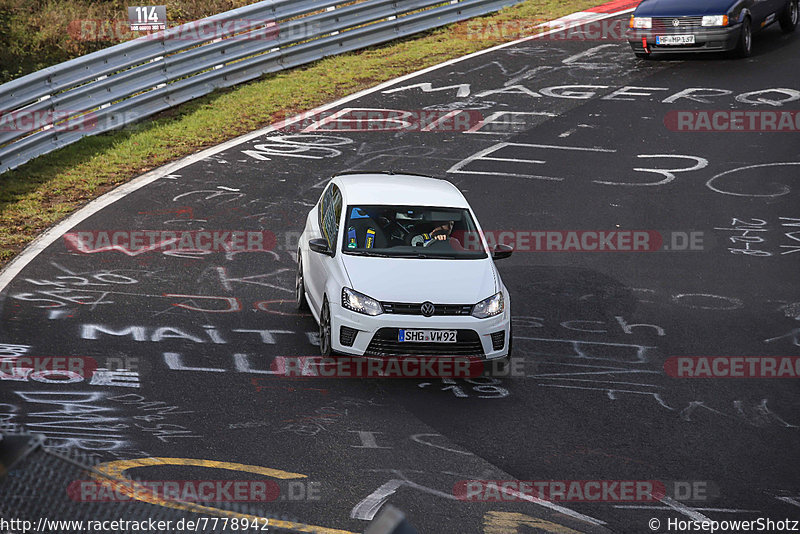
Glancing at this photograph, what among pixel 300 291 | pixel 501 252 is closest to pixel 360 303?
pixel 501 252

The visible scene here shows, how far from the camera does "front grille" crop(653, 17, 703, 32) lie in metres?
20.0

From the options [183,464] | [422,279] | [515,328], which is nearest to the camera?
[183,464]

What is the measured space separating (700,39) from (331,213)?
38.0 feet

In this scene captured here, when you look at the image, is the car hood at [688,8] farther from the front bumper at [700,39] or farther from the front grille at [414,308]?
the front grille at [414,308]

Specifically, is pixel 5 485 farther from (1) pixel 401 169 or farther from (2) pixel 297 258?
(1) pixel 401 169

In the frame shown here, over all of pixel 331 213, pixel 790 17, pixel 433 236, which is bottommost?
pixel 433 236

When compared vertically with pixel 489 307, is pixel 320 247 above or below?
above

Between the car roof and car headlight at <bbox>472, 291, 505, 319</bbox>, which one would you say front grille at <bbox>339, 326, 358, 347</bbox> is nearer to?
car headlight at <bbox>472, 291, 505, 319</bbox>

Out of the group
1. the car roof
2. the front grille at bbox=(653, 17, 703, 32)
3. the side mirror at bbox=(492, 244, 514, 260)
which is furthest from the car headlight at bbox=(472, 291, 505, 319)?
the front grille at bbox=(653, 17, 703, 32)

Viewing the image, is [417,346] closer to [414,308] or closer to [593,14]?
[414,308]

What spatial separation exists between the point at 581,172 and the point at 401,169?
8.98 feet

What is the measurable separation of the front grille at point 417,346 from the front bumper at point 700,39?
41.2 feet

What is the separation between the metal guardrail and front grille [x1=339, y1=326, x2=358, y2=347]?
24.8 ft

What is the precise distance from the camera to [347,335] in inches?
381
